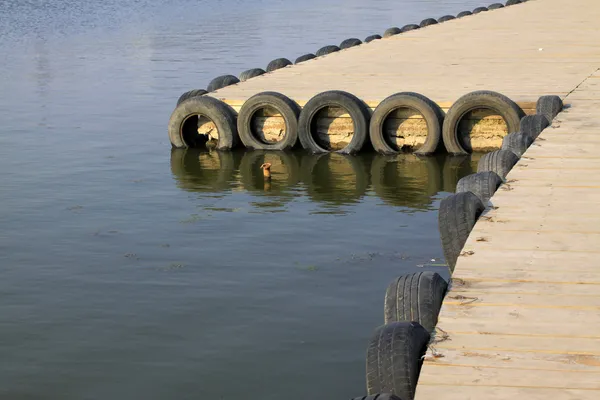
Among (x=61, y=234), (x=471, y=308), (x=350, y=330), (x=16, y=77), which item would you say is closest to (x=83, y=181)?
(x=61, y=234)

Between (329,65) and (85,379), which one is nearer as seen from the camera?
(85,379)

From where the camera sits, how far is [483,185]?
8.66 meters

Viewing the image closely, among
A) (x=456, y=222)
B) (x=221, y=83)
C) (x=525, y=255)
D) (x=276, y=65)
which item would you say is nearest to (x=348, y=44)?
(x=276, y=65)

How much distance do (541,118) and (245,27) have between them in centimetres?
2240

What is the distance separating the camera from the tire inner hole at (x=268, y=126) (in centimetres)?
1423

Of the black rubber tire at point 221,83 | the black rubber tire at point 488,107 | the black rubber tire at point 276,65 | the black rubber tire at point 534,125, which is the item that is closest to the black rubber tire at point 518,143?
the black rubber tire at point 534,125

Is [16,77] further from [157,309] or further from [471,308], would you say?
[471,308]

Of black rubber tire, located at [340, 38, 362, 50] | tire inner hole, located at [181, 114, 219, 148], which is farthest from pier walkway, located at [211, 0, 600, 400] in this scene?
black rubber tire, located at [340, 38, 362, 50]

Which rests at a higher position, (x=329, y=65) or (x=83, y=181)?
(x=329, y=65)

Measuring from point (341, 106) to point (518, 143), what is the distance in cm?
340

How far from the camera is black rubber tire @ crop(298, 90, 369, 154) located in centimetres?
1356

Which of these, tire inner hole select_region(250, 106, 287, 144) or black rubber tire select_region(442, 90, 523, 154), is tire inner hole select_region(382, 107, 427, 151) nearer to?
black rubber tire select_region(442, 90, 523, 154)

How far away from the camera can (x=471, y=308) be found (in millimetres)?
5672

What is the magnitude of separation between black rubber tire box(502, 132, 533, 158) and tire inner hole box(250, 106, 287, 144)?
13.2ft
